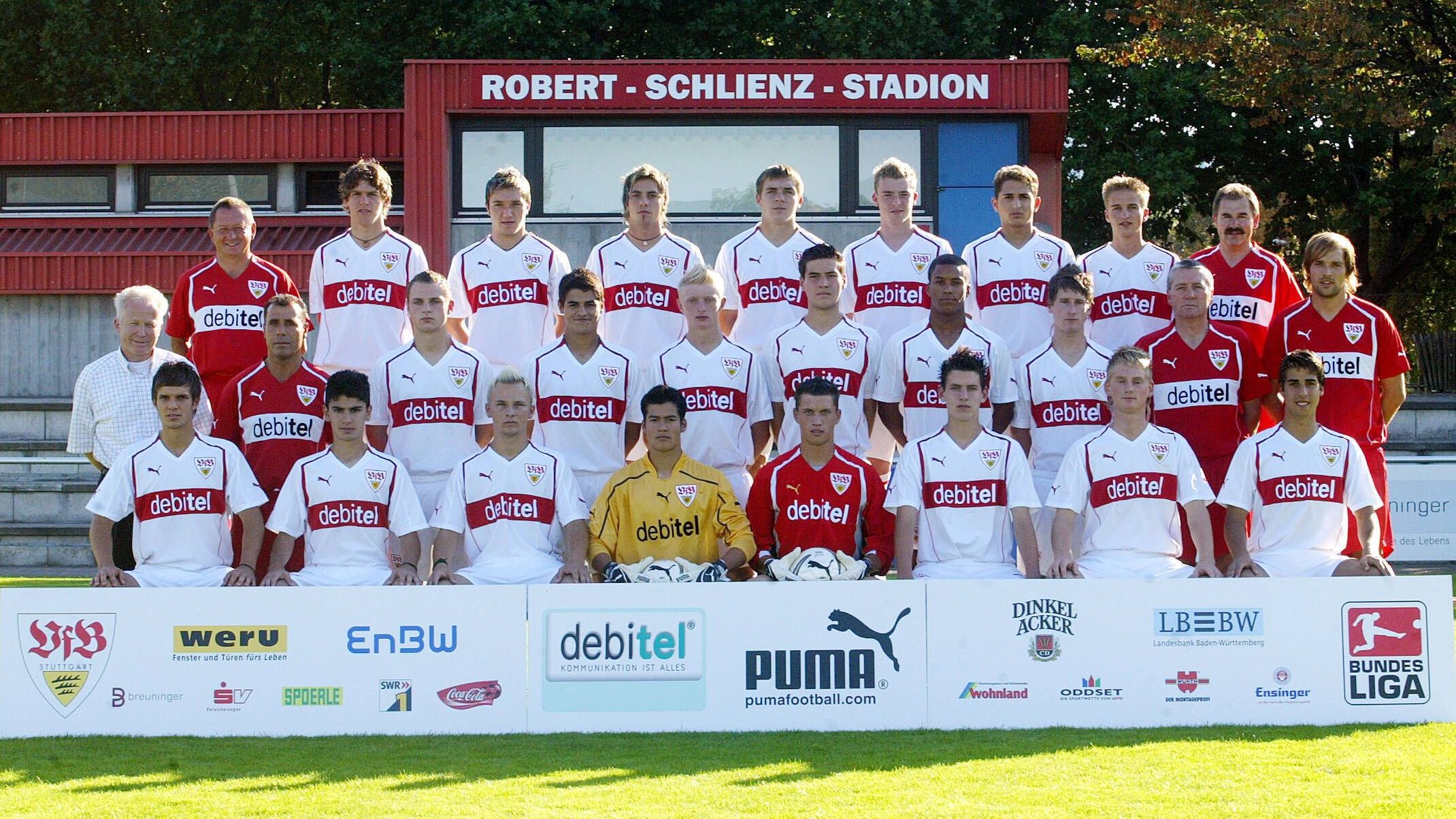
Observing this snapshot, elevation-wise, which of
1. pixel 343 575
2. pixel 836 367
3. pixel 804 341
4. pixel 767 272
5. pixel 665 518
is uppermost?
pixel 767 272

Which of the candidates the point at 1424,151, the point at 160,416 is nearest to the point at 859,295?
the point at 160,416

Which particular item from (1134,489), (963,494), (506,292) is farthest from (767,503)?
(506,292)

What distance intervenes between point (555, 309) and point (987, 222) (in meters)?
9.13

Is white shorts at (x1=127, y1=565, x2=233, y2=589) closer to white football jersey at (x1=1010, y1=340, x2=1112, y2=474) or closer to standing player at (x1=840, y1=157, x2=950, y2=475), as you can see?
standing player at (x1=840, y1=157, x2=950, y2=475)

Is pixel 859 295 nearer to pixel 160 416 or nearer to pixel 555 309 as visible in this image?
pixel 555 309

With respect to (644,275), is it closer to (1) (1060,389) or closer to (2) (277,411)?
(2) (277,411)

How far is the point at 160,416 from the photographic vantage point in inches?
280

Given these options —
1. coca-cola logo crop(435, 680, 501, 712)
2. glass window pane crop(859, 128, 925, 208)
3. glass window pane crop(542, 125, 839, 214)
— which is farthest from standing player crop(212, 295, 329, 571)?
glass window pane crop(859, 128, 925, 208)

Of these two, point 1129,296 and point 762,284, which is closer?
point 1129,296

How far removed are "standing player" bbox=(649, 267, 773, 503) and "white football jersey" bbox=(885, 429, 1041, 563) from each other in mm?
1037

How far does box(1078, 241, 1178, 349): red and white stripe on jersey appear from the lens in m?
8.09

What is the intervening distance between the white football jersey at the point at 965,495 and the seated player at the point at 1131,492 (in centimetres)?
22

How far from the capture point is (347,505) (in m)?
7.10

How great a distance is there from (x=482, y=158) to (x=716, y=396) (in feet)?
32.0
